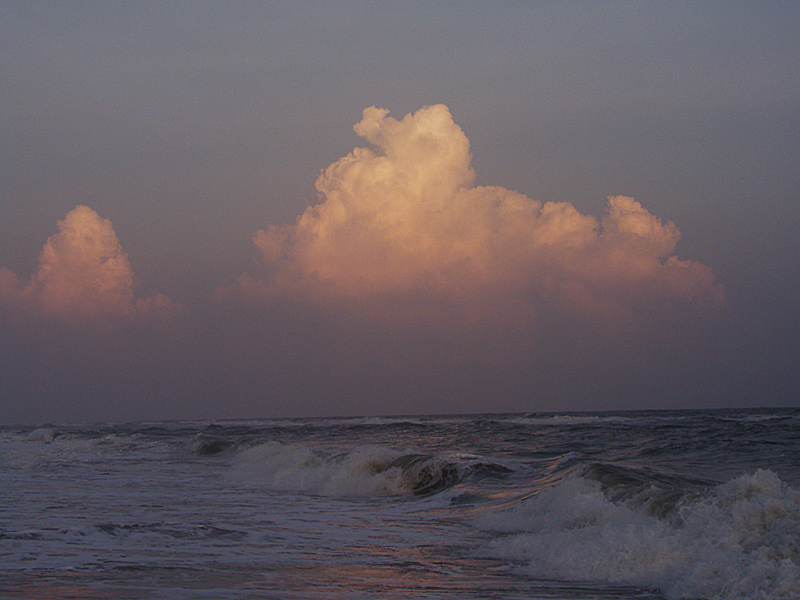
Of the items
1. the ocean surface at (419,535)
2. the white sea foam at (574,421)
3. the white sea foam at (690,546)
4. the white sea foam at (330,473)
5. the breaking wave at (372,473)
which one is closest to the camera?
the white sea foam at (690,546)

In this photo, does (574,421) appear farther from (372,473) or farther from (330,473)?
(330,473)

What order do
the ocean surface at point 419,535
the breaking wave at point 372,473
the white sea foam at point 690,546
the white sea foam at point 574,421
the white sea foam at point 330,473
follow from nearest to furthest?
the white sea foam at point 690,546 → the ocean surface at point 419,535 → the breaking wave at point 372,473 → the white sea foam at point 330,473 → the white sea foam at point 574,421

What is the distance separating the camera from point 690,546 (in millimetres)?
6188

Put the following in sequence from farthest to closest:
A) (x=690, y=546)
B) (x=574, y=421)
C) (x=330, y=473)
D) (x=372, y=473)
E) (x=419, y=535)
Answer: (x=574, y=421)
(x=330, y=473)
(x=372, y=473)
(x=419, y=535)
(x=690, y=546)

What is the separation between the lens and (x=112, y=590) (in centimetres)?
522

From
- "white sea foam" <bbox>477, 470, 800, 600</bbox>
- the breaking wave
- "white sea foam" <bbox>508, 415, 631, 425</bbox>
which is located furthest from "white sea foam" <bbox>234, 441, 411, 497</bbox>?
"white sea foam" <bbox>508, 415, 631, 425</bbox>

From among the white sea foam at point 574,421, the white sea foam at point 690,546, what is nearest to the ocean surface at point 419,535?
the white sea foam at point 690,546

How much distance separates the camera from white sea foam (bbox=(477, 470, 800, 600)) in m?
5.23

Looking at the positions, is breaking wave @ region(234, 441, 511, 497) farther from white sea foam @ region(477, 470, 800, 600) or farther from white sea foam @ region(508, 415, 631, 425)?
white sea foam @ region(508, 415, 631, 425)

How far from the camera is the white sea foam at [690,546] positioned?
523 centimetres

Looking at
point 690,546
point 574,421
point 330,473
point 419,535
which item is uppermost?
point 690,546

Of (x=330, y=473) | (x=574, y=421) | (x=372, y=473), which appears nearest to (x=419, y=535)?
(x=372, y=473)

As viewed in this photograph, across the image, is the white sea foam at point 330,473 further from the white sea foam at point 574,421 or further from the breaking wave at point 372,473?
the white sea foam at point 574,421

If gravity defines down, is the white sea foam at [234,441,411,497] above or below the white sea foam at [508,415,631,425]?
above
